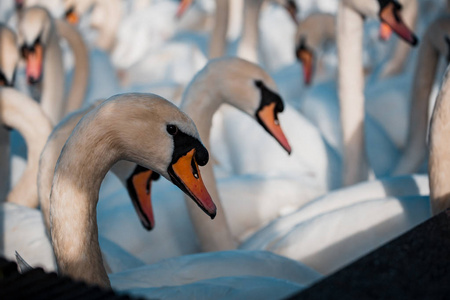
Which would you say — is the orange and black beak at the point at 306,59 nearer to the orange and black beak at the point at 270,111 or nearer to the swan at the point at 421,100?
the swan at the point at 421,100

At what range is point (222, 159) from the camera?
588cm

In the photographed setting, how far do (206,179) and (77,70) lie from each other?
303 centimetres

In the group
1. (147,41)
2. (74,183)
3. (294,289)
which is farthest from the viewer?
(147,41)

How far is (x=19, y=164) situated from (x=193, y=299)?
9.46 feet

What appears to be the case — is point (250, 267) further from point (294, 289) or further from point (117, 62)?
point (117, 62)

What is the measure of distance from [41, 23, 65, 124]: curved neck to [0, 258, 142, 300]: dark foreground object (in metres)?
4.38

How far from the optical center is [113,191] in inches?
187

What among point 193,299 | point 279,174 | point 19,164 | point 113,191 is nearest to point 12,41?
point 19,164

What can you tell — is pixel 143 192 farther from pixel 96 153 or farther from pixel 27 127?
pixel 27 127

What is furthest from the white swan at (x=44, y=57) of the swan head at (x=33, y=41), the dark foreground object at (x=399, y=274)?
the dark foreground object at (x=399, y=274)

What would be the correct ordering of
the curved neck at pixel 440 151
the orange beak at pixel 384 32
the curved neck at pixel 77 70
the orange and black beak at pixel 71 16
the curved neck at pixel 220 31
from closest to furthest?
1. the curved neck at pixel 440 151
2. the curved neck at pixel 77 70
3. the curved neck at pixel 220 31
4. the orange beak at pixel 384 32
5. the orange and black beak at pixel 71 16

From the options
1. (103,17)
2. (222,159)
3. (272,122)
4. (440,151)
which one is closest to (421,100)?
(222,159)

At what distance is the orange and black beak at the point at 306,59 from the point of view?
22.7 ft

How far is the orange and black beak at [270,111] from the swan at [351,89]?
4.13 feet
